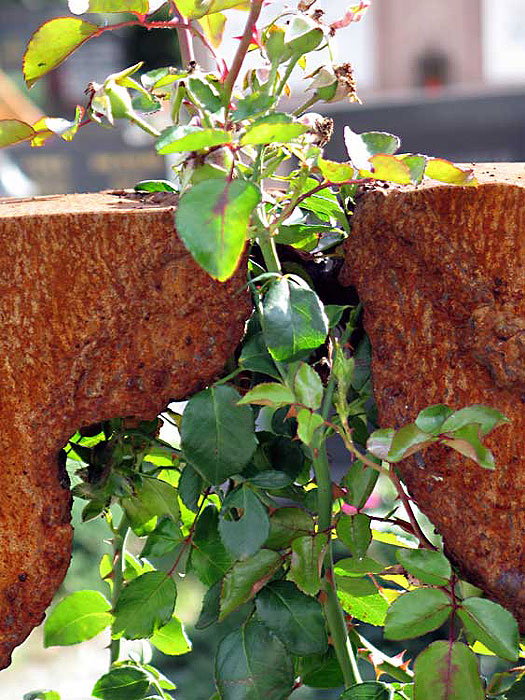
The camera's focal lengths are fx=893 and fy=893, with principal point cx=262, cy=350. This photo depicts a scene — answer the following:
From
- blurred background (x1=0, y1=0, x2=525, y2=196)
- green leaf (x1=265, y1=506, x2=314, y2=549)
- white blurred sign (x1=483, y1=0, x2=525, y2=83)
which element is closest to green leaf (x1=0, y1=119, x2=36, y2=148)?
green leaf (x1=265, y1=506, x2=314, y2=549)

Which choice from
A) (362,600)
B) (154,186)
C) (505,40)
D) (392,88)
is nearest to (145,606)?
(362,600)

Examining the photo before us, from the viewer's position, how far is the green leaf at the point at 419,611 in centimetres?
43

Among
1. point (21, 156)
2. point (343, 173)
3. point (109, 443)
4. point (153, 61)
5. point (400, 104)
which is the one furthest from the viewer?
point (153, 61)

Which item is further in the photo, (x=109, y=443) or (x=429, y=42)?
(x=429, y=42)

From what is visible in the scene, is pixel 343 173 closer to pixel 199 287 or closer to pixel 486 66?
pixel 199 287

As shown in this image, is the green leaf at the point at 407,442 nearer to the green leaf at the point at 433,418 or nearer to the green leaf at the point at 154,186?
the green leaf at the point at 433,418

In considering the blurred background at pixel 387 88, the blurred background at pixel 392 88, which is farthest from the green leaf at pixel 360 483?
the blurred background at pixel 392 88

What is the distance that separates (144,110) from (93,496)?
22 cm

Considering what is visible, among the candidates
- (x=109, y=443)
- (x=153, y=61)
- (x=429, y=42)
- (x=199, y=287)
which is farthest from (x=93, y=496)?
(x=153, y=61)

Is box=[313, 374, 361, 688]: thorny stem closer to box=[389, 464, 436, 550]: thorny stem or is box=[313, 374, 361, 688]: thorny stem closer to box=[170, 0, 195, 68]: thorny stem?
box=[389, 464, 436, 550]: thorny stem

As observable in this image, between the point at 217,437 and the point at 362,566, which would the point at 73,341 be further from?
the point at 362,566

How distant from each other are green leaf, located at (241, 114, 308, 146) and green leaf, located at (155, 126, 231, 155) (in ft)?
0.03

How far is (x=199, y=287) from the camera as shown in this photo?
0.45 meters

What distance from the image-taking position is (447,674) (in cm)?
42
